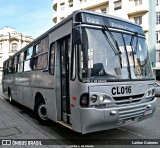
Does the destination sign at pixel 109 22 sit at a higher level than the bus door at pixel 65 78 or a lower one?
higher

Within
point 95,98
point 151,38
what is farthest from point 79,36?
point 151,38

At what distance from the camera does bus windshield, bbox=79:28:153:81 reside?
425cm

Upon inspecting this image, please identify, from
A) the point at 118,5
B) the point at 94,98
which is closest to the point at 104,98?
the point at 94,98

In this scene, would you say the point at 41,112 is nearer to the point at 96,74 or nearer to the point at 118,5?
the point at 96,74

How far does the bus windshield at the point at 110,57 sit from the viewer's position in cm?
425

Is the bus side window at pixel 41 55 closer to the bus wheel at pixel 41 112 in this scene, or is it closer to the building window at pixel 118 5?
the bus wheel at pixel 41 112

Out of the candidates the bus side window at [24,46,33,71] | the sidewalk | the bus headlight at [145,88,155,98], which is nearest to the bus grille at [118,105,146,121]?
the bus headlight at [145,88,155,98]

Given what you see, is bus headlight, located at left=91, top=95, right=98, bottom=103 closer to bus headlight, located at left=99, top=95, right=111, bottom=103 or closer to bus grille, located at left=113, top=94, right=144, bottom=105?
bus headlight, located at left=99, top=95, right=111, bottom=103

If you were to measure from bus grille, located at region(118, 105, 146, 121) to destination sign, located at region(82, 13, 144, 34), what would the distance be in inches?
79.0

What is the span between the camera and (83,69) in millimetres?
4199

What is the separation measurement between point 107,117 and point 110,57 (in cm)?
136

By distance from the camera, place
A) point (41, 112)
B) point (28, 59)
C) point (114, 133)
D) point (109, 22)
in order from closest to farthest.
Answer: point (109, 22) < point (114, 133) < point (41, 112) < point (28, 59)

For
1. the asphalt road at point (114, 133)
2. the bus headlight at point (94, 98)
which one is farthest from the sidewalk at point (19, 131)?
the bus headlight at point (94, 98)

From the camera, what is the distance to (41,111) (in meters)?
6.55
